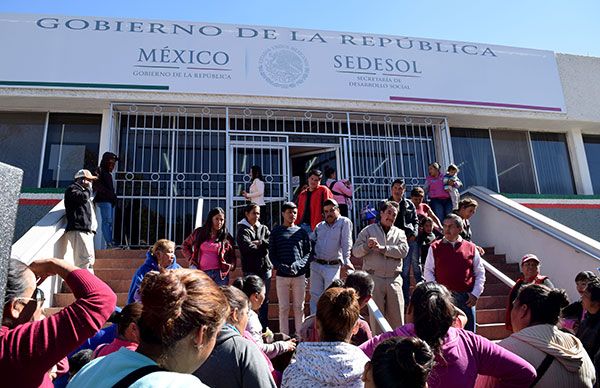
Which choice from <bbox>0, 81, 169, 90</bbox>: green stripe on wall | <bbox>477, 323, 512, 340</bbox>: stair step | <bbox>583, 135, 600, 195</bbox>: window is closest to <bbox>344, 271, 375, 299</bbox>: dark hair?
<bbox>477, 323, 512, 340</bbox>: stair step

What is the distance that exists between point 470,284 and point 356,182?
4.61 m

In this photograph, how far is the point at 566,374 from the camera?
95.6 inches

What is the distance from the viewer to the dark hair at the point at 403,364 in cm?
173

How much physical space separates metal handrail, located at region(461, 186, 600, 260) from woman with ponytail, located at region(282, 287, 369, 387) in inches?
216

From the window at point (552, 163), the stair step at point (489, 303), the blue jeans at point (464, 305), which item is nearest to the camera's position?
the blue jeans at point (464, 305)

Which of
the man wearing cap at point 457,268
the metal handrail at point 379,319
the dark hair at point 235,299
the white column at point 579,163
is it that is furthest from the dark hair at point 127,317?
the white column at point 579,163

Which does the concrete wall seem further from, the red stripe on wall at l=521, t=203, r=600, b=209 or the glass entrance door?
the glass entrance door

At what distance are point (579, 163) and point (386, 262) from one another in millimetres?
7956

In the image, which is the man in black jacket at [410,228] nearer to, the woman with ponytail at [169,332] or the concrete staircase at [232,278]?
the concrete staircase at [232,278]

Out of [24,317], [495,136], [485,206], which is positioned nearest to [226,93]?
[485,206]

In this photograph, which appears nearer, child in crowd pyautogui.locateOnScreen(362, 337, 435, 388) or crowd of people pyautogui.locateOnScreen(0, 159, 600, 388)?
crowd of people pyautogui.locateOnScreen(0, 159, 600, 388)

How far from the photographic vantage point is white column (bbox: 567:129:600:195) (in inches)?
422

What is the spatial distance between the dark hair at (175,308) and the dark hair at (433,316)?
1239 millimetres

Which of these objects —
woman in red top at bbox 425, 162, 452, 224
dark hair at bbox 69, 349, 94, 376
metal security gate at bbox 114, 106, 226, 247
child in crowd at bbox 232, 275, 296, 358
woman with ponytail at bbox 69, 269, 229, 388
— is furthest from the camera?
metal security gate at bbox 114, 106, 226, 247
